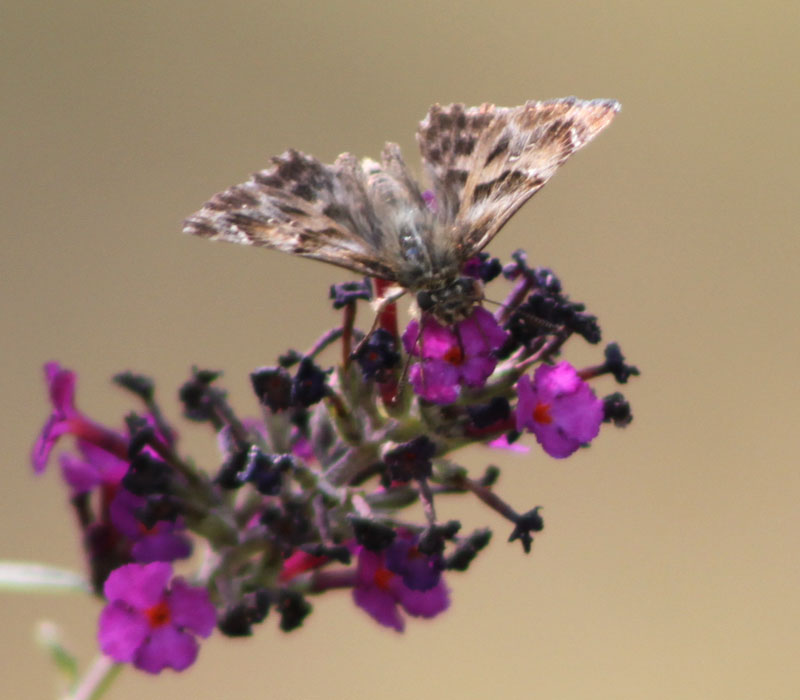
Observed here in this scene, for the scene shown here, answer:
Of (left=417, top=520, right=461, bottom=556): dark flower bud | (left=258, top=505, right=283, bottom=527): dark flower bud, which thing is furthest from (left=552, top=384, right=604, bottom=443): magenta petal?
(left=258, top=505, right=283, bottom=527): dark flower bud

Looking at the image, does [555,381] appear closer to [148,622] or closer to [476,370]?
[476,370]

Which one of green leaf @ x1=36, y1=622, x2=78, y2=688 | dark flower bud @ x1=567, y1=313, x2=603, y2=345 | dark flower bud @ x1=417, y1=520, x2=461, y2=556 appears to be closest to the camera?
dark flower bud @ x1=417, y1=520, x2=461, y2=556

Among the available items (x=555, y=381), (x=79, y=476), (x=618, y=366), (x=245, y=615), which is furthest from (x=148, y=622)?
(x=618, y=366)

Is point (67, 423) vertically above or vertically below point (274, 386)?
below

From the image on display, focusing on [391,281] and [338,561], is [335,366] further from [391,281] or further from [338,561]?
[338,561]

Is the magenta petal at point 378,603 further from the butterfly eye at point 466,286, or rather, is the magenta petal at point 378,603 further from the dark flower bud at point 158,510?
the butterfly eye at point 466,286

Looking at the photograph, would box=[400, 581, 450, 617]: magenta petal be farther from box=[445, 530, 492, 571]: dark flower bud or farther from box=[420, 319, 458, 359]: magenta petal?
box=[420, 319, 458, 359]: magenta petal
